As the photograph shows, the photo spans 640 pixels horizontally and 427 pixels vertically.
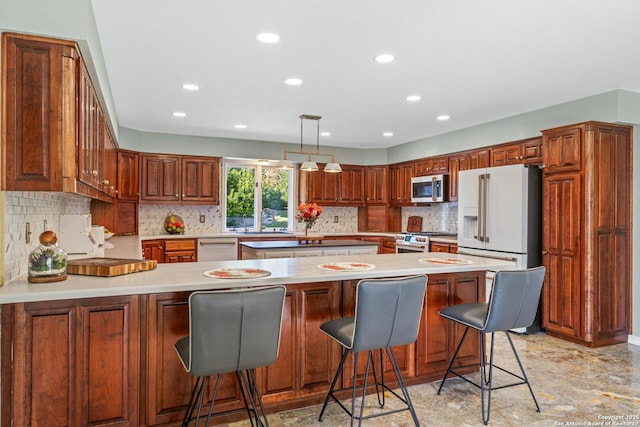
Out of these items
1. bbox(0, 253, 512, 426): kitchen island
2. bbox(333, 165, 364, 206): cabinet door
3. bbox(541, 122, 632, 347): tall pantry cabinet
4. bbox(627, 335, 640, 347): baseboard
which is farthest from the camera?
bbox(333, 165, 364, 206): cabinet door

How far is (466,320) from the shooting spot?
2723 millimetres

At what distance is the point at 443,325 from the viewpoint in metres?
3.16

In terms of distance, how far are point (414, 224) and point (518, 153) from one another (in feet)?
8.53

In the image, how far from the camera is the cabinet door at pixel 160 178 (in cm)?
639

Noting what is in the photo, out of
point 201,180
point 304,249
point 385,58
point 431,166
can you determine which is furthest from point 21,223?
point 431,166

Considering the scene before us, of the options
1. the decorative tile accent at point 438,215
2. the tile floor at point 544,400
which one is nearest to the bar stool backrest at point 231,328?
the tile floor at point 544,400

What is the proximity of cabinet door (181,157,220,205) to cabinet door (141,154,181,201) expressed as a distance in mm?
119

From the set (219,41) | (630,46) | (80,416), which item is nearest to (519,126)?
(630,46)

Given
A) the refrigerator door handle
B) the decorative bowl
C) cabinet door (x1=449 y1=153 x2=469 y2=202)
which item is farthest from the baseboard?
the decorative bowl

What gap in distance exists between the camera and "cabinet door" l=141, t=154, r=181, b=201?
6.39 m

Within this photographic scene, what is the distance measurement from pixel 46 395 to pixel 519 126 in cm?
518

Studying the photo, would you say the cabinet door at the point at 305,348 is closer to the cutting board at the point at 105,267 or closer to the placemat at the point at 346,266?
the placemat at the point at 346,266

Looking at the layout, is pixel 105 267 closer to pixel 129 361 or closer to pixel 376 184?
pixel 129 361

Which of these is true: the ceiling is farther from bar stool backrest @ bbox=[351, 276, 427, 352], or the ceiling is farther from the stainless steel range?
the stainless steel range
